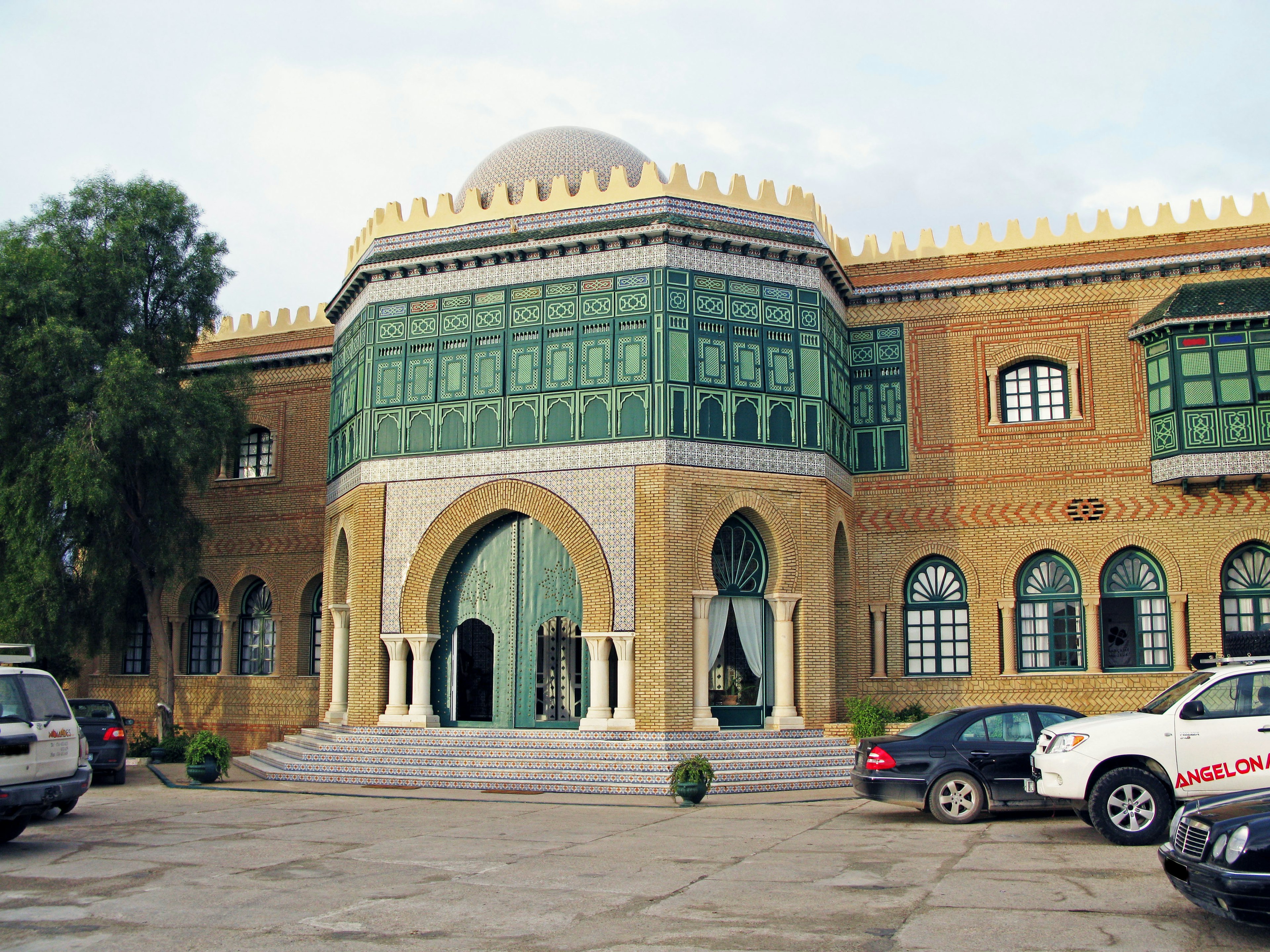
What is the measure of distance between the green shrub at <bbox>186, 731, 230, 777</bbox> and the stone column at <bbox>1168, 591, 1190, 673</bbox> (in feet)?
52.1

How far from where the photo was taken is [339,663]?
22531 mm

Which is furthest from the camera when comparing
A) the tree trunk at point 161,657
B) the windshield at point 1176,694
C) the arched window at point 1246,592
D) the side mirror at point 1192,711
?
the tree trunk at point 161,657

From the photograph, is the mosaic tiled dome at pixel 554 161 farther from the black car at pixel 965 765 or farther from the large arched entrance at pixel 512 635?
the black car at pixel 965 765

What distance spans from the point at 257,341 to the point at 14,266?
19.1 feet

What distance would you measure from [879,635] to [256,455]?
46.2ft

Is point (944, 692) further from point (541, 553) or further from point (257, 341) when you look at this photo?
point (257, 341)

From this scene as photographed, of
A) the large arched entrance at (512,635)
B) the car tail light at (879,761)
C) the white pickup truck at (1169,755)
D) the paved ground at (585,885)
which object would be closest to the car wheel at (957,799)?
the paved ground at (585,885)

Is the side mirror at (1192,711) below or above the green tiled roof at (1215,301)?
below

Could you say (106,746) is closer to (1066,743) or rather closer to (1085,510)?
(1066,743)

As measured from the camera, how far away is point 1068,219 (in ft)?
73.6

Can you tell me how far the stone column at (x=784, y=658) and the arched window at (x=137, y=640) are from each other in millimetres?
14655

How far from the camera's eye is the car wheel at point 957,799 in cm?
1322

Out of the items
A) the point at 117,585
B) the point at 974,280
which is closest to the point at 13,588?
the point at 117,585

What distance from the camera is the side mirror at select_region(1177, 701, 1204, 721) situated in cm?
1086
